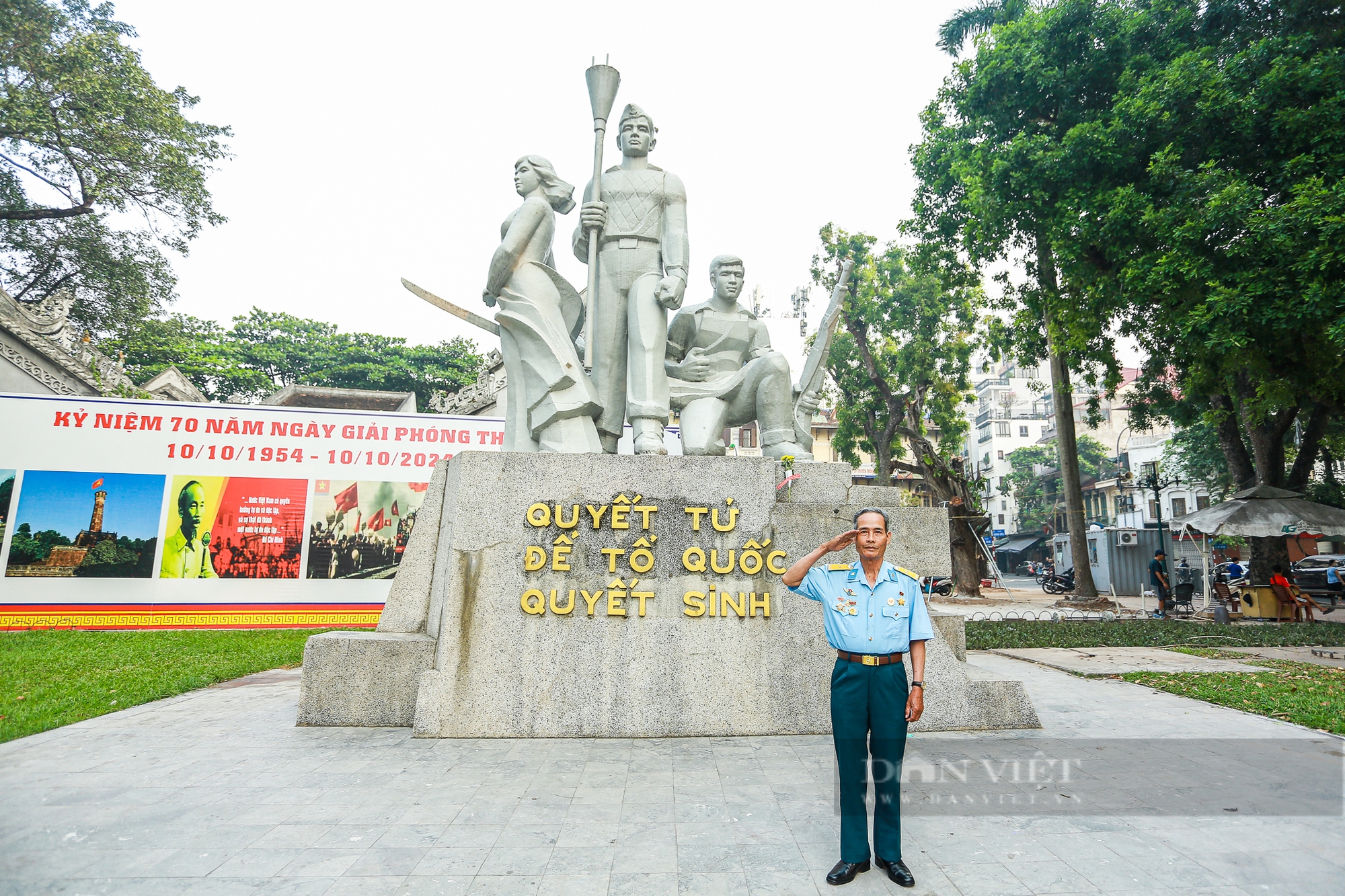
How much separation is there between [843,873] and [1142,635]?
1077 centimetres

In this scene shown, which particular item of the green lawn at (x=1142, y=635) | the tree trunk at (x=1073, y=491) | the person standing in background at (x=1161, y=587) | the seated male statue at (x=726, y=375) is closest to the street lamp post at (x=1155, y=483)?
the person standing in background at (x=1161, y=587)

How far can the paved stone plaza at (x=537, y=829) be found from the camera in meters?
2.65

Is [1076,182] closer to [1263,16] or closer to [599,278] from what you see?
[1263,16]

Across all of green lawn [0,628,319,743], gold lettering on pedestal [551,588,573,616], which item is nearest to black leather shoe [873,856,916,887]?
gold lettering on pedestal [551,588,573,616]

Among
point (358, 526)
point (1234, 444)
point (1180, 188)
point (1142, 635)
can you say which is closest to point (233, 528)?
point (358, 526)

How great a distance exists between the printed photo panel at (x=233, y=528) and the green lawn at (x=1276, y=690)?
1279 cm

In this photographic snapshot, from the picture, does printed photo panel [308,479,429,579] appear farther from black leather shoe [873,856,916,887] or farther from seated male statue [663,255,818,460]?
black leather shoe [873,856,916,887]

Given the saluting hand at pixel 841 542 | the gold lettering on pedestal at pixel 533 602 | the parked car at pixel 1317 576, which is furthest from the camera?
the parked car at pixel 1317 576

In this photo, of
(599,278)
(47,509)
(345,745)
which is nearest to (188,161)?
(47,509)

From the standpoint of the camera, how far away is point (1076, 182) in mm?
11461

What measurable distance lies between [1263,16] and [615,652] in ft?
44.3

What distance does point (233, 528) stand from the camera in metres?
13.0

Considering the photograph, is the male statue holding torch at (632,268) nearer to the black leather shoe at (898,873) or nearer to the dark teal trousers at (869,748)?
the dark teal trousers at (869,748)

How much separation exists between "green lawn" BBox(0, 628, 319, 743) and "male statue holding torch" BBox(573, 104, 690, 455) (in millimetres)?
4029
